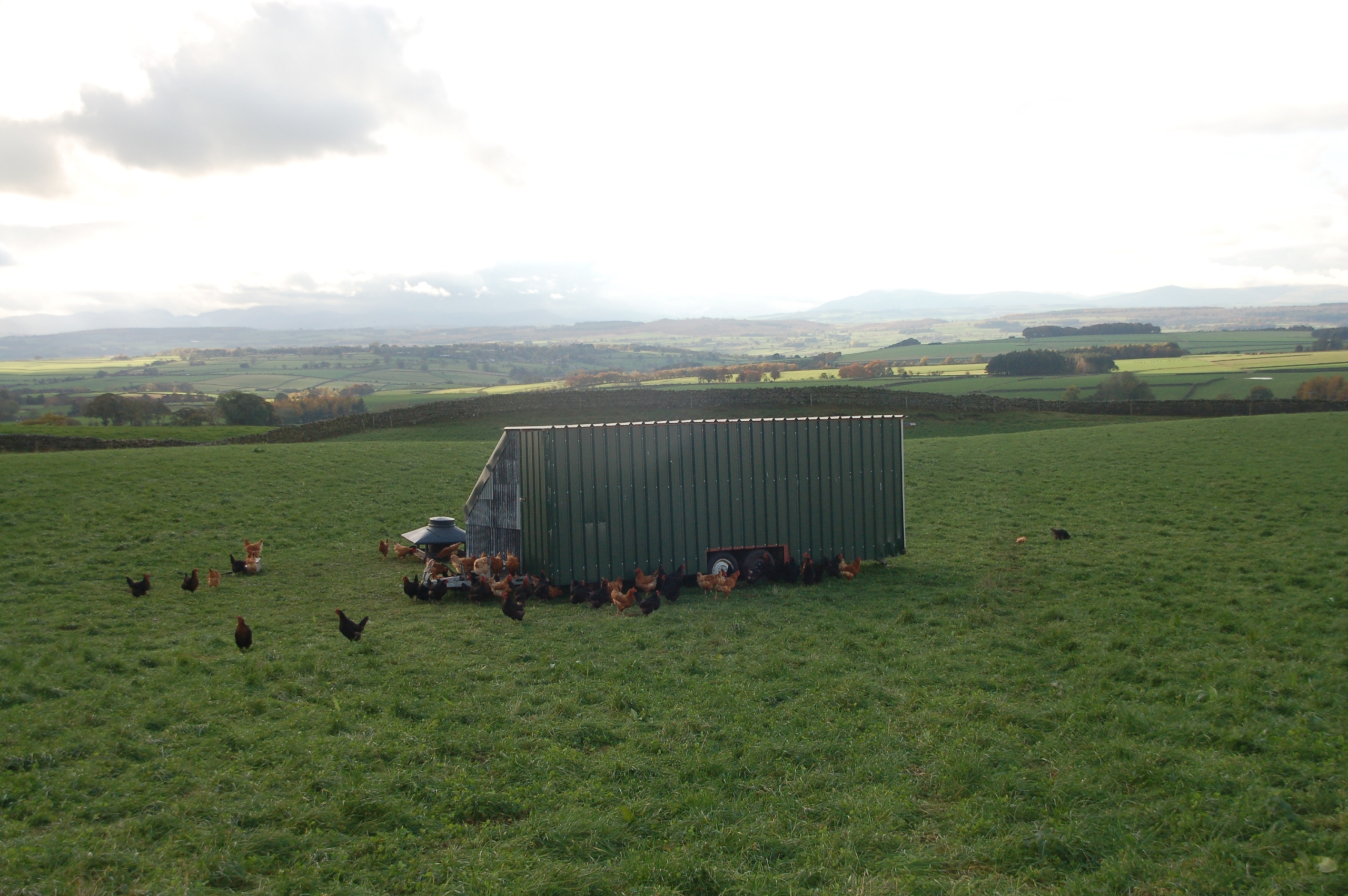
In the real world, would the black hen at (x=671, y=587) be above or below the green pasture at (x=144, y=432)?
below

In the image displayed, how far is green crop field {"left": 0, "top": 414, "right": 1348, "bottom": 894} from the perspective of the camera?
223 inches

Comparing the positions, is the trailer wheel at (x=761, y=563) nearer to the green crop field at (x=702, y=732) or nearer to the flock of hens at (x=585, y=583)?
the flock of hens at (x=585, y=583)

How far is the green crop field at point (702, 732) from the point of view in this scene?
565cm

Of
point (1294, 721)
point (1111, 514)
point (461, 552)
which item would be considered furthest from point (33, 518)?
point (1111, 514)

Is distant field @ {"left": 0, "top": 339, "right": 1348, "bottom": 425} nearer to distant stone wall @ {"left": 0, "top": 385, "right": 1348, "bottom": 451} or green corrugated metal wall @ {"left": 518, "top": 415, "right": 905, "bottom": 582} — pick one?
distant stone wall @ {"left": 0, "top": 385, "right": 1348, "bottom": 451}

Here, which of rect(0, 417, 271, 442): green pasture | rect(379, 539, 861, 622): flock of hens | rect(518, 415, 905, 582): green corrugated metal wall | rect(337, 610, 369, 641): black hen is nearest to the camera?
rect(337, 610, 369, 641): black hen

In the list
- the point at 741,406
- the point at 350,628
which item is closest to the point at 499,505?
the point at 350,628

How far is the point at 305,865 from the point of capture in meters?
5.65

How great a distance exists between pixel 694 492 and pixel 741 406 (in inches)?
1463

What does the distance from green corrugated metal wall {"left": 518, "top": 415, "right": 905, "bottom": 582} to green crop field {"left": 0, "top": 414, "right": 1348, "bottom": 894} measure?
1.26 meters

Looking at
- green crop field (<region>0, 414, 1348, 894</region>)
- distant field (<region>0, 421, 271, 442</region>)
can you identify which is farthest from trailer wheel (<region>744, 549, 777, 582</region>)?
distant field (<region>0, 421, 271, 442</region>)

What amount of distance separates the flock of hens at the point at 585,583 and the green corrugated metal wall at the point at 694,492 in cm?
34

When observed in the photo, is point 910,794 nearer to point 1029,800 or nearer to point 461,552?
point 1029,800

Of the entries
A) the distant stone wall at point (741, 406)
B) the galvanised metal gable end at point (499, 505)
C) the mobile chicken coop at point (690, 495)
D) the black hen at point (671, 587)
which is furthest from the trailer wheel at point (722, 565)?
the distant stone wall at point (741, 406)
